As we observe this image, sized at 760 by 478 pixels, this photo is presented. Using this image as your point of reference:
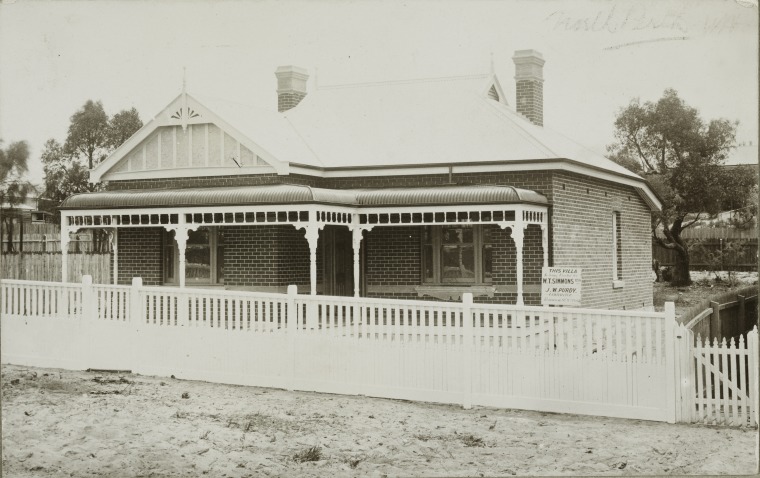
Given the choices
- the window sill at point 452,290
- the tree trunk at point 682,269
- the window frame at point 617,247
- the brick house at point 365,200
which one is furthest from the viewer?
the tree trunk at point 682,269

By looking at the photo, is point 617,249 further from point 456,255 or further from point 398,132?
point 398,132

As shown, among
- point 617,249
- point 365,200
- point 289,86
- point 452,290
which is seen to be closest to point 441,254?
point 452,290

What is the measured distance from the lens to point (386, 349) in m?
11.0

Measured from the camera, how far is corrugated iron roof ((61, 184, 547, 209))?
1725 centimetres

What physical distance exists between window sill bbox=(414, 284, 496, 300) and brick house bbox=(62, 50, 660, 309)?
0.03m

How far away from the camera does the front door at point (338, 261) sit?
20.4 m

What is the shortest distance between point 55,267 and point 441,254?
11.0m

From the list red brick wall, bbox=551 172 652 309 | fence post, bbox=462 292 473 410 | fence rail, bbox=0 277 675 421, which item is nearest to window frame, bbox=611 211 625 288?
red brick wall, bbox=551 172 652 309

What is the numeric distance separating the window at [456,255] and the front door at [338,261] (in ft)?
6.34

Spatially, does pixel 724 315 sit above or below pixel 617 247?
below

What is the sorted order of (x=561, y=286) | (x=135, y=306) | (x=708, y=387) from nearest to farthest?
(x=708, y=387) → (x=135, y=306) → (x=561, y=286)

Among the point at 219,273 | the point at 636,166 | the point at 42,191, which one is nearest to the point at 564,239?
the point at 219,273

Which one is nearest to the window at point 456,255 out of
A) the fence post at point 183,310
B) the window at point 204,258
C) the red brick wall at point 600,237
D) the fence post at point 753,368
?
the red brick wall at point 600,237

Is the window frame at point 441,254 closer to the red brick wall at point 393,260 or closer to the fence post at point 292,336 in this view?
the red brick wall at point 393,260
